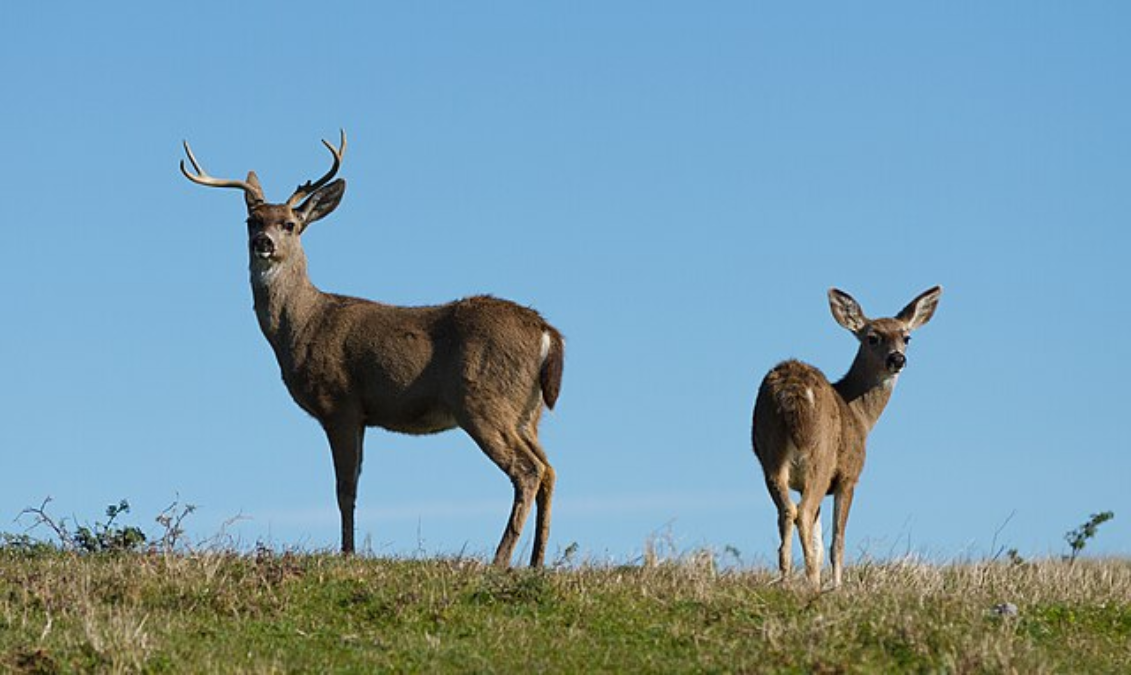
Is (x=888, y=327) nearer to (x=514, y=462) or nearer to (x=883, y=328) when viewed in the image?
(x=883, y=328)

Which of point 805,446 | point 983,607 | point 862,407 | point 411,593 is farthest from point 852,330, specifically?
point 411,593

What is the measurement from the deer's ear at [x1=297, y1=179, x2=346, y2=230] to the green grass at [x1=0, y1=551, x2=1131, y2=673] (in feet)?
15.8

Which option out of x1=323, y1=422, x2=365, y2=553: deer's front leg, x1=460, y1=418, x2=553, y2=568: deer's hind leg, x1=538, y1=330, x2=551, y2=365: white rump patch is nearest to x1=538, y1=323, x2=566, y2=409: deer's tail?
x1=538, y1=330, x2=551, y2=365: white rump patch

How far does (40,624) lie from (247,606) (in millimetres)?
1135

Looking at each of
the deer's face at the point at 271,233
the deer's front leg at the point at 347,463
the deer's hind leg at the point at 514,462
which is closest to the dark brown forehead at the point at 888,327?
the deer's hind leg at the point at 514,462

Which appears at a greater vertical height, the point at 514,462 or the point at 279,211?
the point at 279,211

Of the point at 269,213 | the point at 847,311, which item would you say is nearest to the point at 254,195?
the point at 269,213

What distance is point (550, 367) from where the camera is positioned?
14.5 meters

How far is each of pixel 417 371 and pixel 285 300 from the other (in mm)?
1694

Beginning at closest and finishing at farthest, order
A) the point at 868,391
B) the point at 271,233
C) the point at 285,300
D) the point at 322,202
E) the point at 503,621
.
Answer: the point at 503,621 → the point at 868,391 → the point at 285,300 → the point at 271,233 → the point at 322,202

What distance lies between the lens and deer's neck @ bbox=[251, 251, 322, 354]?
50.7ft

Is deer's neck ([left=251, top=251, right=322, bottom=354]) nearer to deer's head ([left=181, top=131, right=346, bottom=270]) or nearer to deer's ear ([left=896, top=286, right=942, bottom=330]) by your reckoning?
deer's head ([left=181, top=131, right=346, bottom=270])

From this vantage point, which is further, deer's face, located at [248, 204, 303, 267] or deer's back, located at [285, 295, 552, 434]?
deer's face, located at [248, 204, 303, 267]

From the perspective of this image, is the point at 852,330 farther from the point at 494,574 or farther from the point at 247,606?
the point at 247,606
